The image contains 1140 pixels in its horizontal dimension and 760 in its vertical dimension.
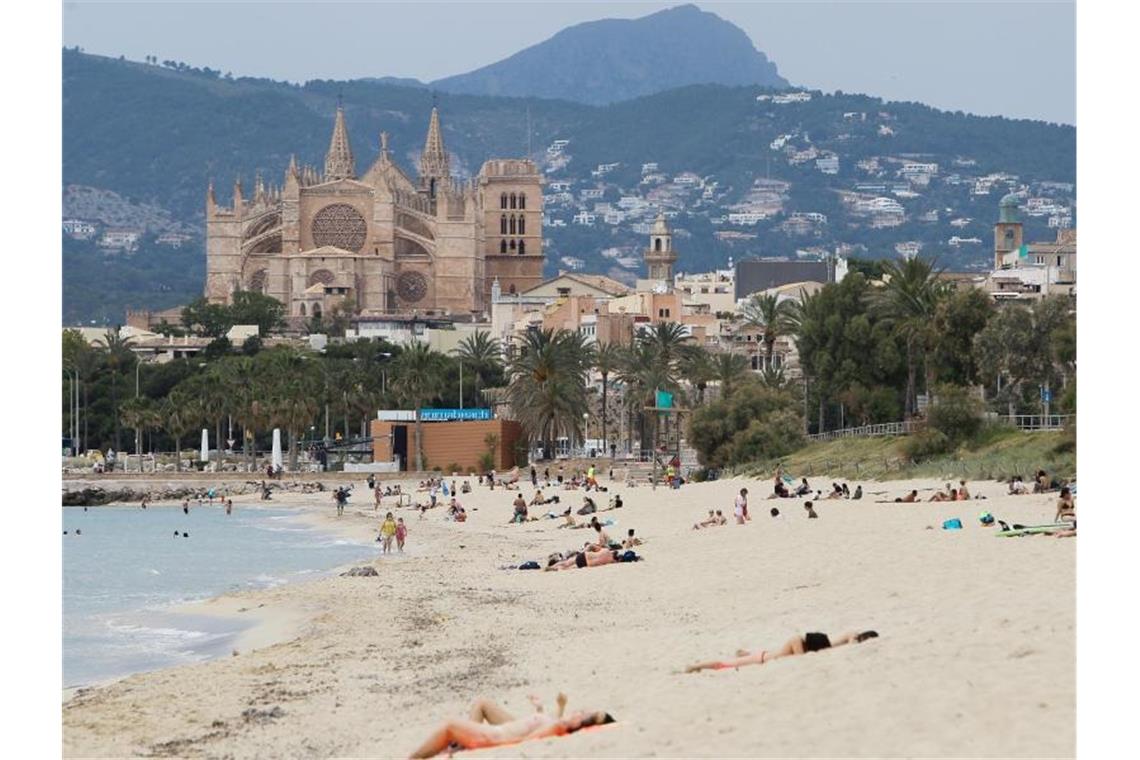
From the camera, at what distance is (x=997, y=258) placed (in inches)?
6481

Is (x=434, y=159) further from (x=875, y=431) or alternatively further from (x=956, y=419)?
(x=956, y=419)

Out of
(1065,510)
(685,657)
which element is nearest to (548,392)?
(1065,510)

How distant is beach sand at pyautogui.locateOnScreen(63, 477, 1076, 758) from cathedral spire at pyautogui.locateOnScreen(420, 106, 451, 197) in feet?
513

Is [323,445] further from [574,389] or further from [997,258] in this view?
[997,258]

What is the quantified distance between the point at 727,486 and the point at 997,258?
115 m

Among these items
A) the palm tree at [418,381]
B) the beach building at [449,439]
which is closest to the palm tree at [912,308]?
the beach building at [449,439]

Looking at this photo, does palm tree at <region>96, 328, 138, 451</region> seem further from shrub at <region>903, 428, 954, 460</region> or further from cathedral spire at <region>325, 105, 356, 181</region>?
cathedral spire at <region>325, 105, 356, 181</region>

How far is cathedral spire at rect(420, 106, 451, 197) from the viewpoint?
190875mm

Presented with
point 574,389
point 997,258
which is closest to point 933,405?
point 574,389

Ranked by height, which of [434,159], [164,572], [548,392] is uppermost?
[434,159]

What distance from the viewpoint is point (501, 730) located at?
672 inches

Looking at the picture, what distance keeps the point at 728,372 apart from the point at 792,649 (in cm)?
5555

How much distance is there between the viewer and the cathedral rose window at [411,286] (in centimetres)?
16812
